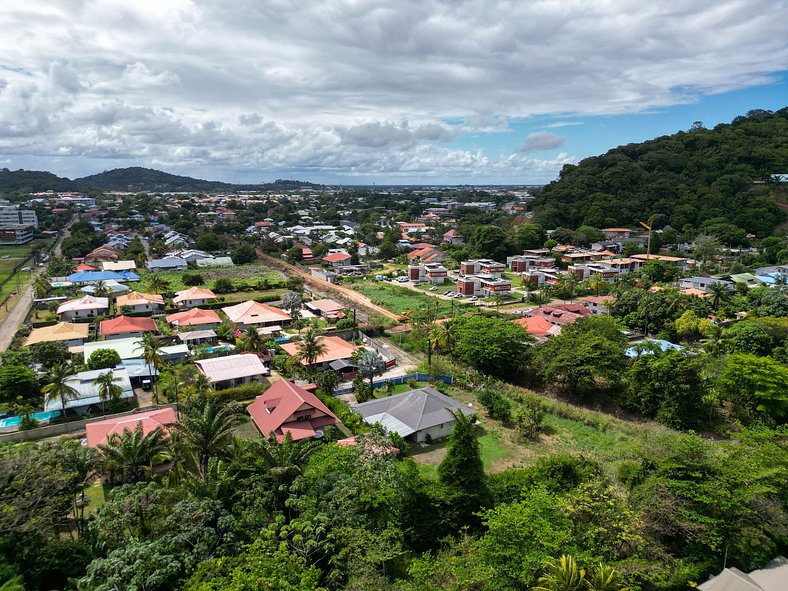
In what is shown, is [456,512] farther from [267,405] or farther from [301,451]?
[267,405]

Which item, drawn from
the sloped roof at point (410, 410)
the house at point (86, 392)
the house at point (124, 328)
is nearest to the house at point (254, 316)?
the house at point (124, 328)

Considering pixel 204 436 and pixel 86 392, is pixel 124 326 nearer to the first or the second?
pixel 86 392

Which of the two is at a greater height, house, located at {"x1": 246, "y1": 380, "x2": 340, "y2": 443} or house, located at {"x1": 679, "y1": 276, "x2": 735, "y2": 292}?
house, located at {"x1": 679, "y1": 276, "x2": 735, "y2": 292}

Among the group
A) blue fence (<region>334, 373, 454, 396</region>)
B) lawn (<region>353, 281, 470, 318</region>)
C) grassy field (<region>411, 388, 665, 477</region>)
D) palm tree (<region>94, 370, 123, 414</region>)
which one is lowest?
grassy field (<region>411, 388, 665, 477</region>)

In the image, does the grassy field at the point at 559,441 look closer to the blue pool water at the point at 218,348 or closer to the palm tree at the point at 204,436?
the palm tree at the point at 204,436

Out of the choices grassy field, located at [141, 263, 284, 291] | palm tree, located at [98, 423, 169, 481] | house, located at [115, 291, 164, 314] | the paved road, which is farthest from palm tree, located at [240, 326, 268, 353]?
grassy field, located at [141, 263, 284, 291]

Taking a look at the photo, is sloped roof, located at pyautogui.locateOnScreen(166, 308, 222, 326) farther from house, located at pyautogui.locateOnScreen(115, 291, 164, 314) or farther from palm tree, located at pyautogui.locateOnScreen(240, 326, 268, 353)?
palm tree, located at pyautogui.locateOnScreen(240, 326, 268, 353)

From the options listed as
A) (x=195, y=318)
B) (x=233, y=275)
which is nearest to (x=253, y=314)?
(x=195, y=318)
